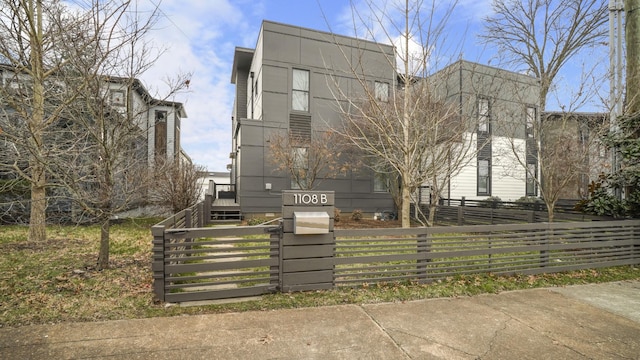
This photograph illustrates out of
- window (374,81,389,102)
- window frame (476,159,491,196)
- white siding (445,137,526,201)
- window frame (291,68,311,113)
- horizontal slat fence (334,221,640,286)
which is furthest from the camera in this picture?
window frame (476,159,491,196)

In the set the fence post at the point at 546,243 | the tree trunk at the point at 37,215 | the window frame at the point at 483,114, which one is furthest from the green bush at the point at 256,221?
the fence post at the point at 546,243

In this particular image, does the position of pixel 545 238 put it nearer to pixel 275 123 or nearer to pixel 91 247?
pixel 91 247

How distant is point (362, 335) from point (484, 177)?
15700 millimetres

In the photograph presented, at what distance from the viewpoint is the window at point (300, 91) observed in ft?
46.7

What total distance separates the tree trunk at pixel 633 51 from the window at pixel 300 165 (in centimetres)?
973

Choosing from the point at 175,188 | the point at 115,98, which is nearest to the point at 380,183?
the point at 175,188

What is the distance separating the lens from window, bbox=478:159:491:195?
16.4 meters

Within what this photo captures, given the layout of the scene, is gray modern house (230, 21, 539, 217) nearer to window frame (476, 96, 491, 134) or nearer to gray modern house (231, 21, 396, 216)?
gray modern house (231, 21, 396, 216)

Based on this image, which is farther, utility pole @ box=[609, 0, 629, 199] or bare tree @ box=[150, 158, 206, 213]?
bare tree @ box=[150, 158, 206, 213]

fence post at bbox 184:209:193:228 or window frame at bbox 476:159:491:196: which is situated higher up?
window frame at bbox 476:159:491:196

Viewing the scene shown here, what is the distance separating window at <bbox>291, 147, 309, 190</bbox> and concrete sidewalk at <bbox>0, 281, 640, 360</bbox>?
8.95m

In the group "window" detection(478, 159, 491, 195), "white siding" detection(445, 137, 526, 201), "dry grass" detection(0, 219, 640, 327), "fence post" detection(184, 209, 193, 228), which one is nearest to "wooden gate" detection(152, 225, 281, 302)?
"dry grass" detection(0, 219, 640, 327)

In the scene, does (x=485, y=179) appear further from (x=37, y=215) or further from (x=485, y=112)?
(x=37, y=215)

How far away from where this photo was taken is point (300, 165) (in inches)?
509
